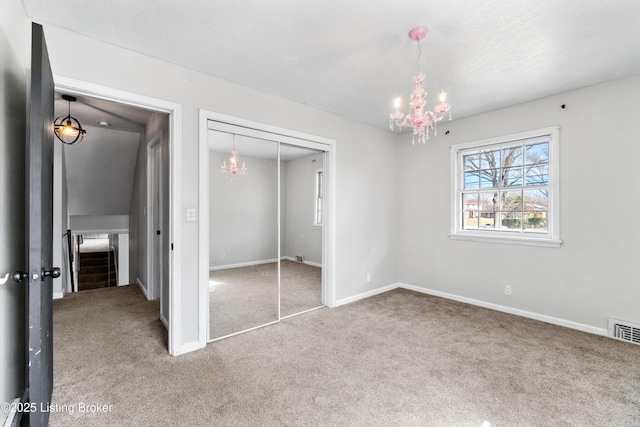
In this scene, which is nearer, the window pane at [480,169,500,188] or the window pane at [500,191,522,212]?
the window pane at [500,191,522,212]

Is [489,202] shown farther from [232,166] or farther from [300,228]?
[232,166]

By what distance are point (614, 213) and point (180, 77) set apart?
4511 millimetres

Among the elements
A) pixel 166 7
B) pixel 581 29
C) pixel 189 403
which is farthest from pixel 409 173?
pixel 189 403

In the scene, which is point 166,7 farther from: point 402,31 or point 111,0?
point 402,31

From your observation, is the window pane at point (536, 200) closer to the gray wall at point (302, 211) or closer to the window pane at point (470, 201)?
the window pane at point (470, 201)

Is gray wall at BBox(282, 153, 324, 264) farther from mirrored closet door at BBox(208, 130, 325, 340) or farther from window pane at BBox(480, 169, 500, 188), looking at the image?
window pane at BBox(480, 169, 500, 188)

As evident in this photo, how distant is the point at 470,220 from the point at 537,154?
115cm

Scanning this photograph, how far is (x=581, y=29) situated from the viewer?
2.05 m

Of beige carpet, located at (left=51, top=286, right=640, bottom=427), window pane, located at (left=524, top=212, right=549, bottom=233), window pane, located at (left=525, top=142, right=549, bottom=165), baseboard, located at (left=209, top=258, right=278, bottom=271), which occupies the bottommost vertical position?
beige carpet, located at (left=51, top=286, right=640, bottom=427)

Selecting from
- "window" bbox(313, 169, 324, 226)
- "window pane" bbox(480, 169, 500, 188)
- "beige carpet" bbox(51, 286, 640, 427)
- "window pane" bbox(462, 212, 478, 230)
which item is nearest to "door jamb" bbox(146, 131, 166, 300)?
"beige carpet" bbox(51, 286, 640, 427)

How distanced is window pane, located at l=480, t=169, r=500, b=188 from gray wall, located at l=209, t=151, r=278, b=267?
2.85m

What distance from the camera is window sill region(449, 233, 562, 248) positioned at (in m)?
3.28

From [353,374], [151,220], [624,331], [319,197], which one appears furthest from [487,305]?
[151,220]

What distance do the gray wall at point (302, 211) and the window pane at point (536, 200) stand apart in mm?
2643
